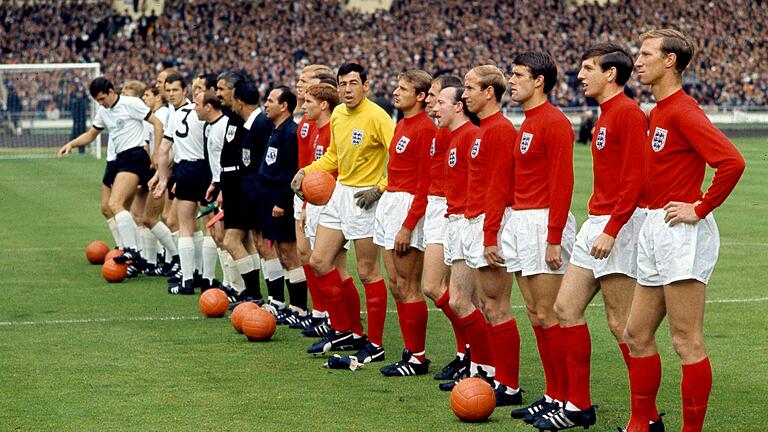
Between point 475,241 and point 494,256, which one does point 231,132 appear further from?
point 494,256

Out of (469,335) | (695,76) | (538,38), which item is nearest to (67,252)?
(469,335)

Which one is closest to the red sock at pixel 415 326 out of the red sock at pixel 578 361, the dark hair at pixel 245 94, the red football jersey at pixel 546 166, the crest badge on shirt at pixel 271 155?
the red football jersey at pixel 546 166

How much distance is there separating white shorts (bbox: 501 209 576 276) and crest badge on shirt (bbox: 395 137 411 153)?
5.57 feet

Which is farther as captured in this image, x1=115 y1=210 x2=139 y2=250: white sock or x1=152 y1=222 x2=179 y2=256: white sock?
x1=115 y1=210 x2=139 y2=250: white sock

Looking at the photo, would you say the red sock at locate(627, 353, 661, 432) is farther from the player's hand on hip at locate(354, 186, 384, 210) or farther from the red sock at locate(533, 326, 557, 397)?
the player's hand on hip at locate(354, 186, 384, 210)

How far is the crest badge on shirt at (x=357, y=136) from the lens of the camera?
384 inches

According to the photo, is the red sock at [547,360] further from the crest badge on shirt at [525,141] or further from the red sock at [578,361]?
the crest badge on shirt at [525,141]

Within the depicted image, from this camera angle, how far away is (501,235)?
7.81 meters

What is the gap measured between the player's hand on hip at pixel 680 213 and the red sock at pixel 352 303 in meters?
4.29

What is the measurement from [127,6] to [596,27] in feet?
72.7

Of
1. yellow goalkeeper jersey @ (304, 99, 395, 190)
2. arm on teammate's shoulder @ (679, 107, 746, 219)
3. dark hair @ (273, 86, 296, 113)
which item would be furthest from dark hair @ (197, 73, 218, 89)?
arm on teammate's shoulder @ (679, 107, 746, 219)

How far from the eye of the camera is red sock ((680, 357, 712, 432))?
257 inches

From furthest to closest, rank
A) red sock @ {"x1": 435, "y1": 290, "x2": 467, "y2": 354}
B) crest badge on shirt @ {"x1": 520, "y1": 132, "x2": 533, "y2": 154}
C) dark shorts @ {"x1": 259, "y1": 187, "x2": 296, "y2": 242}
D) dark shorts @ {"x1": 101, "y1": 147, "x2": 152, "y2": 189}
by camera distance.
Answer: dark shorts @ {"x1": 101, "y1": 147, "x2": 152, "y2": 189}
dark shorts @ {"x1": 259, "y1": 187, "x2": 296, "y2": 242}
red sock @ {"x1": 435, "y1": 290, "x2": 467, "y2": 354}
crest badge on shirt @ {"x1": 520, "y1": 132, "x2": 533, "y2": 154}

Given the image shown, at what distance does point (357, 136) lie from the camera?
9.75 meters
